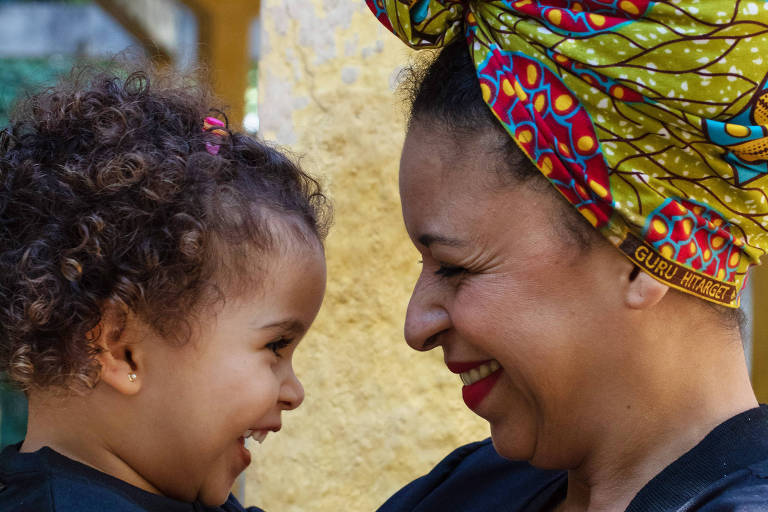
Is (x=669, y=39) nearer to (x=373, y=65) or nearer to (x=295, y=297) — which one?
(x=295, y=297)

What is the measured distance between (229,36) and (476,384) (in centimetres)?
346

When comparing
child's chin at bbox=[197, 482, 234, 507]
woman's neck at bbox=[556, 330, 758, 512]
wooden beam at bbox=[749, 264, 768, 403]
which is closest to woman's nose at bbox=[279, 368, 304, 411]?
child's chin at bbox=[197, 482, 234, 507]

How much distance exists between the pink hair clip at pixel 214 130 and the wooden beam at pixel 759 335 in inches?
90.7

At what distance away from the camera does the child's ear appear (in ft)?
6.41

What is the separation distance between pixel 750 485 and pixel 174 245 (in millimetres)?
1223

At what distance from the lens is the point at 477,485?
7.37ft

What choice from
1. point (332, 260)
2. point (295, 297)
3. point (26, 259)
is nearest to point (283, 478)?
point (332, 260)

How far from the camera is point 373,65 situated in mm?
2975

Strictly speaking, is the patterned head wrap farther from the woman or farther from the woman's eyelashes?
the woman's eyelashes

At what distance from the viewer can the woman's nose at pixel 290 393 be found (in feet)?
6.99

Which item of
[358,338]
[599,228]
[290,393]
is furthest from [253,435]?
[599,228]

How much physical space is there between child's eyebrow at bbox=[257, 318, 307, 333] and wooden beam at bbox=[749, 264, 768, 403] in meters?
2.20

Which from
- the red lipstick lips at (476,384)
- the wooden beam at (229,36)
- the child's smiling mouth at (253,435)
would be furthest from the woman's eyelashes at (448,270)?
the wooden beam at (229,36)

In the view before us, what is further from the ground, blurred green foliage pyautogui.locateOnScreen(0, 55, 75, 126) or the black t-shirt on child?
the black t-shirt on child
